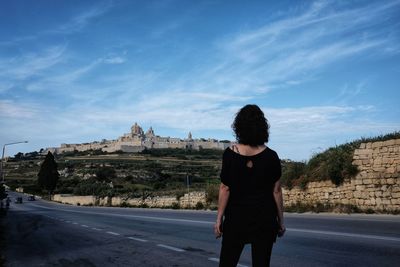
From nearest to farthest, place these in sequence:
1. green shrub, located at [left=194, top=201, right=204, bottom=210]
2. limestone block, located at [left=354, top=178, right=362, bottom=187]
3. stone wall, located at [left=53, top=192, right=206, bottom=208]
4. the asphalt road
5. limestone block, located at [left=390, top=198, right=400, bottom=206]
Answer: the asphalt road, limestone block, located at [left=390, top=198, right=400, bottom=206], limestone block, located at [left=354, top=178, right=362, bottom=187], green shrub, located at [left=194, top=201, right=204, bottom=210], stone wall, located at [left=53, top=192, right=206, bottom=208]

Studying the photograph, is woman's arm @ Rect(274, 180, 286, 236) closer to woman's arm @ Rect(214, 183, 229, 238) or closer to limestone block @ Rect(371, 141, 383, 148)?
woman's arm @ Rect(214, 183, 229, 238)

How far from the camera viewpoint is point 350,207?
21.1 metres

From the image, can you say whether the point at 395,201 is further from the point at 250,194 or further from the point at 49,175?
the point at 49,175

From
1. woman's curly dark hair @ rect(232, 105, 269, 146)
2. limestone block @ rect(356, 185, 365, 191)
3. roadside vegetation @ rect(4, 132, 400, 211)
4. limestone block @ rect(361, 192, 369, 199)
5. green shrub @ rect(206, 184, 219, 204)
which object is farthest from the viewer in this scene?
green shrub @ rect(206, 184, 219, 204)

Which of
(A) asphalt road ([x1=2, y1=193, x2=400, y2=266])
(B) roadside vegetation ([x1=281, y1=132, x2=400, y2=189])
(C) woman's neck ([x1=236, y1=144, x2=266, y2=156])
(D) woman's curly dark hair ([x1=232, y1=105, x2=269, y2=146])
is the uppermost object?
(B) roadside vegetation ([x1=281, y1=132, x2=400, y2=189])

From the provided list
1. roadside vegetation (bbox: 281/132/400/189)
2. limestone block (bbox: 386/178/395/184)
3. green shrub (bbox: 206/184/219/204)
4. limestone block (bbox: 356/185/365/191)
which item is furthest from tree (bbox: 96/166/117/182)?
limestone block (bbox: 386/178/395/184)

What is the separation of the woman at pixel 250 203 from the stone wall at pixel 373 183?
52.7 feet

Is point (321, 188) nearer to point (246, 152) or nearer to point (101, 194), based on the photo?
point (246, 152)

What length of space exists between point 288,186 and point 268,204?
22.6 m

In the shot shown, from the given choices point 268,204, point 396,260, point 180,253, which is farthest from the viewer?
point 180,253

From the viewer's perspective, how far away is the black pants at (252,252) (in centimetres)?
430

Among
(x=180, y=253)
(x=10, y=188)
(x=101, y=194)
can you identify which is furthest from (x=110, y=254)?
(x=10, y=188)

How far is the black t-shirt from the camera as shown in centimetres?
432

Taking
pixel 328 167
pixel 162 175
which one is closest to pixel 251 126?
pixel 328 167
